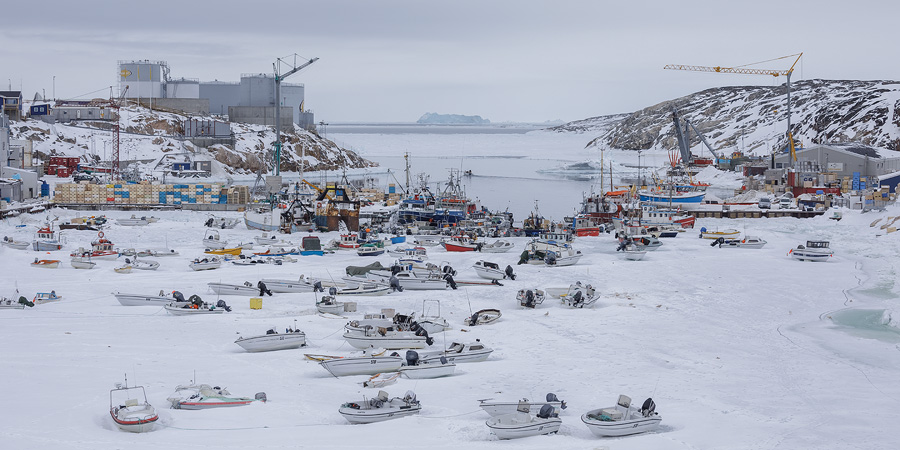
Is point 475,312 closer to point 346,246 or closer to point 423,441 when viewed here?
point 423,441

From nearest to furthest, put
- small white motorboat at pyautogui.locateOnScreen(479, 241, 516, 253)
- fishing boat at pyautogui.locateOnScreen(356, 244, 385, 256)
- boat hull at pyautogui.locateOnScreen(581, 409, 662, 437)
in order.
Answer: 1. boat hull at pyautogui.locateOnScreen(581, 409, 662, 437)
2. fishing boat at pyautogui.locateOnScreen(356, 244, 385, 256)
3. small white motorboat at pyautogui.locateOnScreen(479, 241, 516, 253)

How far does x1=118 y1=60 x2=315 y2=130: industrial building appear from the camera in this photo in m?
99.0

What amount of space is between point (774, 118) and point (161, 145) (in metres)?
85.3

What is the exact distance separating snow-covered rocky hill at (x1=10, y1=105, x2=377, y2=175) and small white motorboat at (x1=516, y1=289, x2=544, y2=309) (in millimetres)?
54285

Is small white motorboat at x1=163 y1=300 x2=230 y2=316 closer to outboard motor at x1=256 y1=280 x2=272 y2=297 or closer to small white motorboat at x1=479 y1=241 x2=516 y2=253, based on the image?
outboard motor at x1=256 y1=280 x2=272 y2=297

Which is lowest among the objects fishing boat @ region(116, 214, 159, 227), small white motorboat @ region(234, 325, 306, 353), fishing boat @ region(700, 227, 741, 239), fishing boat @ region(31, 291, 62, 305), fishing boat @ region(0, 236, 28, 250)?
small white motorboat @ region(234, 325, 306, 353)

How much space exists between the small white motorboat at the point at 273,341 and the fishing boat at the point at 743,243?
88.1ft

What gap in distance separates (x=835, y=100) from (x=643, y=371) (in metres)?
113

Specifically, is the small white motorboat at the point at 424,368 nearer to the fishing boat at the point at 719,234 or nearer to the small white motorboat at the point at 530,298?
the small white motorboat at the point at 530,298

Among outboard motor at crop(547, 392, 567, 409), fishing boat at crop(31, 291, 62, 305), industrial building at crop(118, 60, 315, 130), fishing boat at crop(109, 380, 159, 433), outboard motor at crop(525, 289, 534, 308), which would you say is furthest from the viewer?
industrial building at crop(118, 60, 315, 130)

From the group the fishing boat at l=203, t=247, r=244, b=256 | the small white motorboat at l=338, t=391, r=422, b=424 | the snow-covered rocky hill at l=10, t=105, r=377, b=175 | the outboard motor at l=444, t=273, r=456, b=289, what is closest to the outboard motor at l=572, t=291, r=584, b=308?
the outboard motor at l=444, t=273, r=456, b=289

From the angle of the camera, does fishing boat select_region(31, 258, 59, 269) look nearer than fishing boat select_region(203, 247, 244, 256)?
Yes

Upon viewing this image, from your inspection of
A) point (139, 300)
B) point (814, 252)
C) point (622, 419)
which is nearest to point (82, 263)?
point (139, 300)

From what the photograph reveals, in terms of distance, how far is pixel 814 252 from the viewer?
36750 mm
